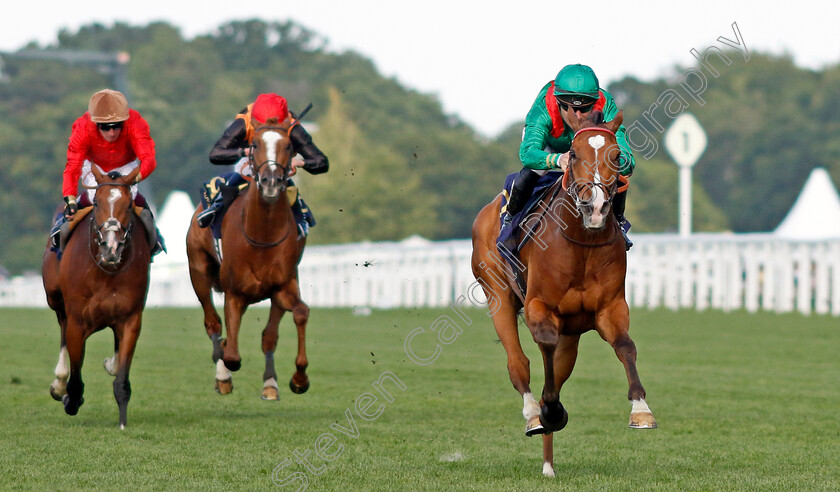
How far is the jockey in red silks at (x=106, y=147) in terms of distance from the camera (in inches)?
406

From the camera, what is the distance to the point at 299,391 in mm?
10938

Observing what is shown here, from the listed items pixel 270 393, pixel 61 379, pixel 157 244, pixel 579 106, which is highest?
pixel 579 106

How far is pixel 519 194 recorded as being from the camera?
8.57m

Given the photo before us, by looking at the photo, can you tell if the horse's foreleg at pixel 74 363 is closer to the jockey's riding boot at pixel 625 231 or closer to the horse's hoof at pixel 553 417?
the horse's hoof at pixel 553 417

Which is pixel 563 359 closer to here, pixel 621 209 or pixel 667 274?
pixel 621 209

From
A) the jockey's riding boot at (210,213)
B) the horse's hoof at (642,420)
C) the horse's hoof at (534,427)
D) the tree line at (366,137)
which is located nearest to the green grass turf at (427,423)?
the horse's hoof at (534,427)

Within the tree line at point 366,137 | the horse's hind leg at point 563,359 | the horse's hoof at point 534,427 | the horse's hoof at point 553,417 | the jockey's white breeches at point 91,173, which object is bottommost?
the horse's hoof at point 534,427

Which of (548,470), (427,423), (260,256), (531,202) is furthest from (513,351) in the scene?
(260,256)

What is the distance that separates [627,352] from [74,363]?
471 centimetres

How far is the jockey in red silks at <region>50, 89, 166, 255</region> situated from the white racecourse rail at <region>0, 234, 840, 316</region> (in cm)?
1327

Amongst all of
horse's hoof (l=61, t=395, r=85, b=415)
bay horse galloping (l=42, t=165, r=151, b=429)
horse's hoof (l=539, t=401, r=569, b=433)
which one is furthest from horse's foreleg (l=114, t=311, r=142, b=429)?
horse's hoof (l=539, t=401, r=569, b=433)

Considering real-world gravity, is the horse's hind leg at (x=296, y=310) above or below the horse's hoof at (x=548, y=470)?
above

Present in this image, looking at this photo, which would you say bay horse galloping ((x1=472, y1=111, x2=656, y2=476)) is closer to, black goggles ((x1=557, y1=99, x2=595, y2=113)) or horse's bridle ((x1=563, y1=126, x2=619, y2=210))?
horse's bridle ((x1=563, y1=126, x2=619, y2=210))

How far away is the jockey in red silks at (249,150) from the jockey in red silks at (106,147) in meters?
0.69
